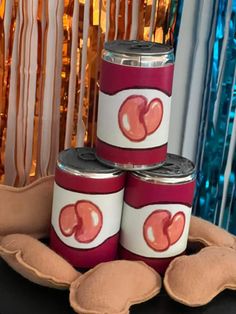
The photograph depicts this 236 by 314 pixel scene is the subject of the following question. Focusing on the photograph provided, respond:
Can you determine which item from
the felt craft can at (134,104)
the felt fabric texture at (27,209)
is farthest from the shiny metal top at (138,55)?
the felt fabric texture at (27,209)

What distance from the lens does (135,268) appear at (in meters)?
Result: 1.11

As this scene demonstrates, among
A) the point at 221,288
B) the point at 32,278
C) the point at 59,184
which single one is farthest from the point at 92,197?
the point at 221,288

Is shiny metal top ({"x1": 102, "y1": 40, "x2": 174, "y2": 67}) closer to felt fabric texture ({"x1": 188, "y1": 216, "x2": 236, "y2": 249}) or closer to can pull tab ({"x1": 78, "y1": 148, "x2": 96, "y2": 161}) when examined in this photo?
can pull tab ({"x1": 78, "y1": 148, "x2": 96, "y2": 161})

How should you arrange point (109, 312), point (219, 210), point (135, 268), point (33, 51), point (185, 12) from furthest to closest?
point (219, 210), point (185, 12), point (33, 51), point (135, 268), point (109, 312)

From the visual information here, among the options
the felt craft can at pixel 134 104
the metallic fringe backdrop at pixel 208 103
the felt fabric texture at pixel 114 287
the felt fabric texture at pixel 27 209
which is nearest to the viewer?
the felt fabric texture at pixel 114 287

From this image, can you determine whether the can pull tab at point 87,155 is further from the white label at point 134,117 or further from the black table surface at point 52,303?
the black table surface at point 52,303

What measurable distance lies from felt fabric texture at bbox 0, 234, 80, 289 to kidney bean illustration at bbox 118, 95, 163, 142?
0.26 meters

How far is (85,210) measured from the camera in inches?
44.9

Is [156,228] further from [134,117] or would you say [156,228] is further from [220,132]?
[220,132]

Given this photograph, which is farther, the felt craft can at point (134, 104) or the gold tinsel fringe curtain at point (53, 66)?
the gold tinsel fringe curtain at point (53, 66)

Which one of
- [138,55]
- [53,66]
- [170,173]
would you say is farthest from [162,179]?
[53,66]

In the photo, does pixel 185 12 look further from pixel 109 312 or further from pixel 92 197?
pixel 109 312

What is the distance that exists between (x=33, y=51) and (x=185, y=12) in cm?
37

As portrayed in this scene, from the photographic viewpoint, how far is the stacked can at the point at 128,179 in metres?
1.13
